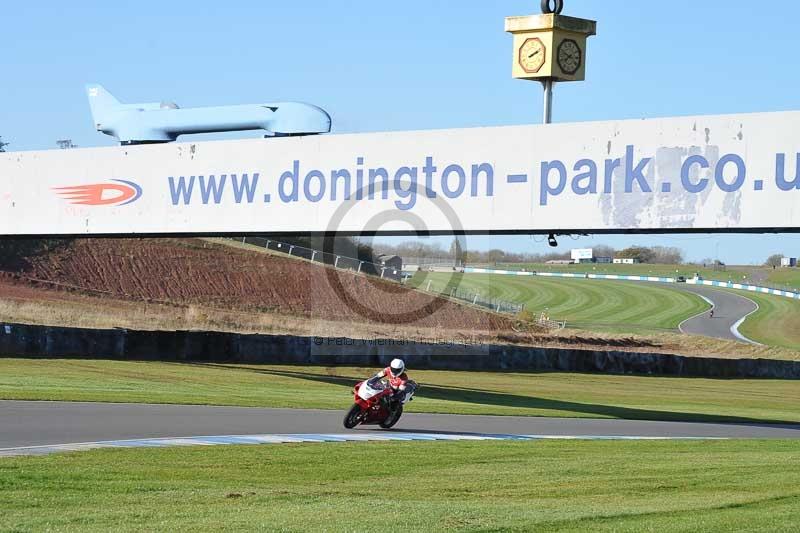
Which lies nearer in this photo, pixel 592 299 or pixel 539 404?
pixel 539 404

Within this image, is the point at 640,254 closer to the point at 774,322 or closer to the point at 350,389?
the point at 774,322

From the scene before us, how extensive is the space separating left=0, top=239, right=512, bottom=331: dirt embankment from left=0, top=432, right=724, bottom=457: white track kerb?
140 feet

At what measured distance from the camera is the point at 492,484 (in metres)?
13.5

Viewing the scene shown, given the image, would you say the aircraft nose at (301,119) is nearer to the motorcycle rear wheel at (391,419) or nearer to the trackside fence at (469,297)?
the motorcycle rear wheel at (391,419)

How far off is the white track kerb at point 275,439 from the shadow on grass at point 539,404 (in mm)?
6113

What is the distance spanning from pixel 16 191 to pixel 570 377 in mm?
22409

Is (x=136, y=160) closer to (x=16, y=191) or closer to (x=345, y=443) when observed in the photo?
(x=16, y=191)

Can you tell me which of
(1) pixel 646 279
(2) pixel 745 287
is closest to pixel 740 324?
(2) pixel 745 287

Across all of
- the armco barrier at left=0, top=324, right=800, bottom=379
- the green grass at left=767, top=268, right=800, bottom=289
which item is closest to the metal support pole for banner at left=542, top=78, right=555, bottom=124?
the armco barrier at left=0, top=324, right=800, bottom=379

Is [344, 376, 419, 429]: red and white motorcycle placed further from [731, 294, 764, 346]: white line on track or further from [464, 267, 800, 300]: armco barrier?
[464, 267, 800, 300]: armco barrier

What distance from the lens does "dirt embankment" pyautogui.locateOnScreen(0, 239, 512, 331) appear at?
64.6 m

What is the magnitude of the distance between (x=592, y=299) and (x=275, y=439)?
91063mm

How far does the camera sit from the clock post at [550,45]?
23.0m

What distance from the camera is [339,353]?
1631 inches
